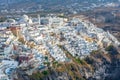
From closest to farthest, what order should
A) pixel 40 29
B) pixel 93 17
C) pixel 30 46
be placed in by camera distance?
pixel 30 46
pixel 40 29
pixel 93 17

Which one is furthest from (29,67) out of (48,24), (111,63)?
(48,24)

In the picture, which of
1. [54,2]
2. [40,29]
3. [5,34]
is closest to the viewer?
[5,34]

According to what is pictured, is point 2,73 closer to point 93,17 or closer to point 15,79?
point 15,79

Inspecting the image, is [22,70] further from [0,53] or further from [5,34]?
[5,34]

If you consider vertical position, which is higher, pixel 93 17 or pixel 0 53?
pixel 0 53

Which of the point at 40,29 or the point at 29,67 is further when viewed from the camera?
the point at 40,29

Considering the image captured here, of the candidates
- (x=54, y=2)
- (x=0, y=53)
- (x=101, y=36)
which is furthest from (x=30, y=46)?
(x=54, y=2)
